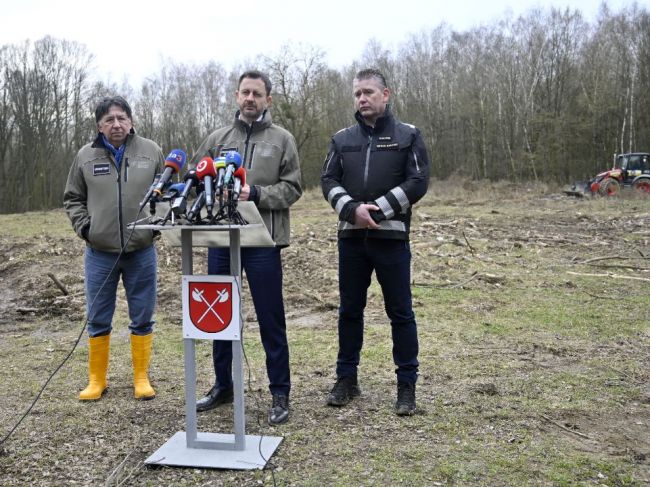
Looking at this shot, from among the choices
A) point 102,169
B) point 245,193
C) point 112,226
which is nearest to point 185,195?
point 245,193

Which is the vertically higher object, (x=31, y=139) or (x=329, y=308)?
(x=31, y=139)

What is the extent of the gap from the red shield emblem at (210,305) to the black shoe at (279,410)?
2.97 ft

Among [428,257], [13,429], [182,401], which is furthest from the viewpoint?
[428,257]

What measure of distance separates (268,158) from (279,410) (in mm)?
1638

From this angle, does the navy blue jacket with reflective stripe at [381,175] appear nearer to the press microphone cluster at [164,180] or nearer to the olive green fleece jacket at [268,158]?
the olive green fleece jacket at [268,158]

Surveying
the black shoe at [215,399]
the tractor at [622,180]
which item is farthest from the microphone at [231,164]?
the tractor at [622,180]

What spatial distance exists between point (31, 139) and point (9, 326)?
95.8 feet

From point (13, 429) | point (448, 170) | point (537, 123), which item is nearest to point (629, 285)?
point (13, 429)

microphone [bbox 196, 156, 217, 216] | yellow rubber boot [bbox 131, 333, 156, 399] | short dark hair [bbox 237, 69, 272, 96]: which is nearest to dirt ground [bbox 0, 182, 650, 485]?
yellow rubber boot [bbox 131, 333, 156, 399]

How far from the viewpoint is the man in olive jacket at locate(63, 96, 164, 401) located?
14.4 ft

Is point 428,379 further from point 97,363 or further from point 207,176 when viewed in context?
point 207,176

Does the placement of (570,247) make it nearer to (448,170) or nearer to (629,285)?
(629,285)

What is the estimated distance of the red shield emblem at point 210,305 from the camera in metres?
3.36

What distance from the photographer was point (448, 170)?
1729 inches
